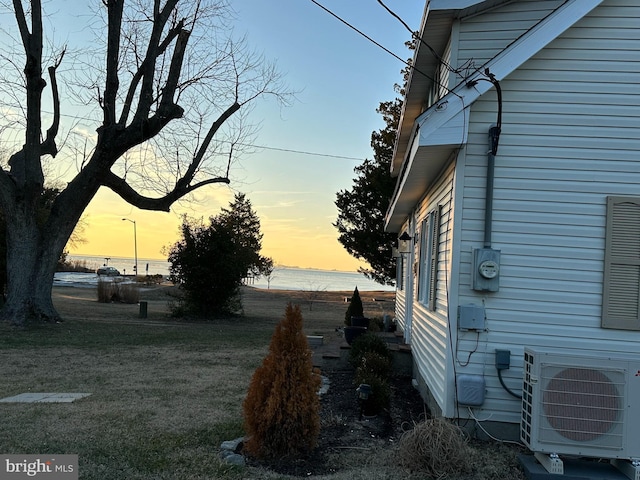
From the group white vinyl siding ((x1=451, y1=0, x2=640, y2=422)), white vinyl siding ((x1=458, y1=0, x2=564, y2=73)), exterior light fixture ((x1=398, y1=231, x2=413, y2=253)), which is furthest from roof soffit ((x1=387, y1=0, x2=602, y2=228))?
exterior light fixture ((x1=398, y1=231, x2=413, y2=253))

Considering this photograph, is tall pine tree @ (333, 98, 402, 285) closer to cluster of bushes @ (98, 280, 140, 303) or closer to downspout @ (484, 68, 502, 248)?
cluster of bushes @ (98, 280, 140, 303)

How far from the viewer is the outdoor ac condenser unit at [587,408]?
4.23 meters

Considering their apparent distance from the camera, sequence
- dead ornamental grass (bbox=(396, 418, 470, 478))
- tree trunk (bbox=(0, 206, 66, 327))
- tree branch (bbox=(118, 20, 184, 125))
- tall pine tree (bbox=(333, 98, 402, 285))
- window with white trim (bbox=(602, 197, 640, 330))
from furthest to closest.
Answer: tall pine tree (bbox=(333, 98, 402, 285)) < tree branch (bbox=(118, 20, 184, 125)) < tree trunk (bbox=(0, 206, 66, 327)) < window with white trim (bbox=(602, 197, 640, 330)) < dead ornamental grass (bbox=(396, 418, 470, 478))

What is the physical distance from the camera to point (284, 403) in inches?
172

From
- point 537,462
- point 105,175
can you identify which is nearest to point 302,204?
point 105,175

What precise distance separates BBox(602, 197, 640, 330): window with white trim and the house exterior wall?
2.9 inches

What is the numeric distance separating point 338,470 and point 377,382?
1838 millimetres

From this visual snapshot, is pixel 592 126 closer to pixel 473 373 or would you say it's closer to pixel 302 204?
pixel 473 373

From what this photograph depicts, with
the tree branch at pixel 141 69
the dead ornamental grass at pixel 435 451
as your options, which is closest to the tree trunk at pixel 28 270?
the tree branch at pixel 141 69

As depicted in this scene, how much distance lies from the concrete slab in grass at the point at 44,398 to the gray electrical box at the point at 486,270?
4.78 metres

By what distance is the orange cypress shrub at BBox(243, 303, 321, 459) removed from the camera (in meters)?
4.36

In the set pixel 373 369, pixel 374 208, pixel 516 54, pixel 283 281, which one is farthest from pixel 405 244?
pixel 283 281

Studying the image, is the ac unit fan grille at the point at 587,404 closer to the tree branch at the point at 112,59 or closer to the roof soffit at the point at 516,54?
the roof soffit at the point at 516,54

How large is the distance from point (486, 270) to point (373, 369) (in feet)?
8.74
